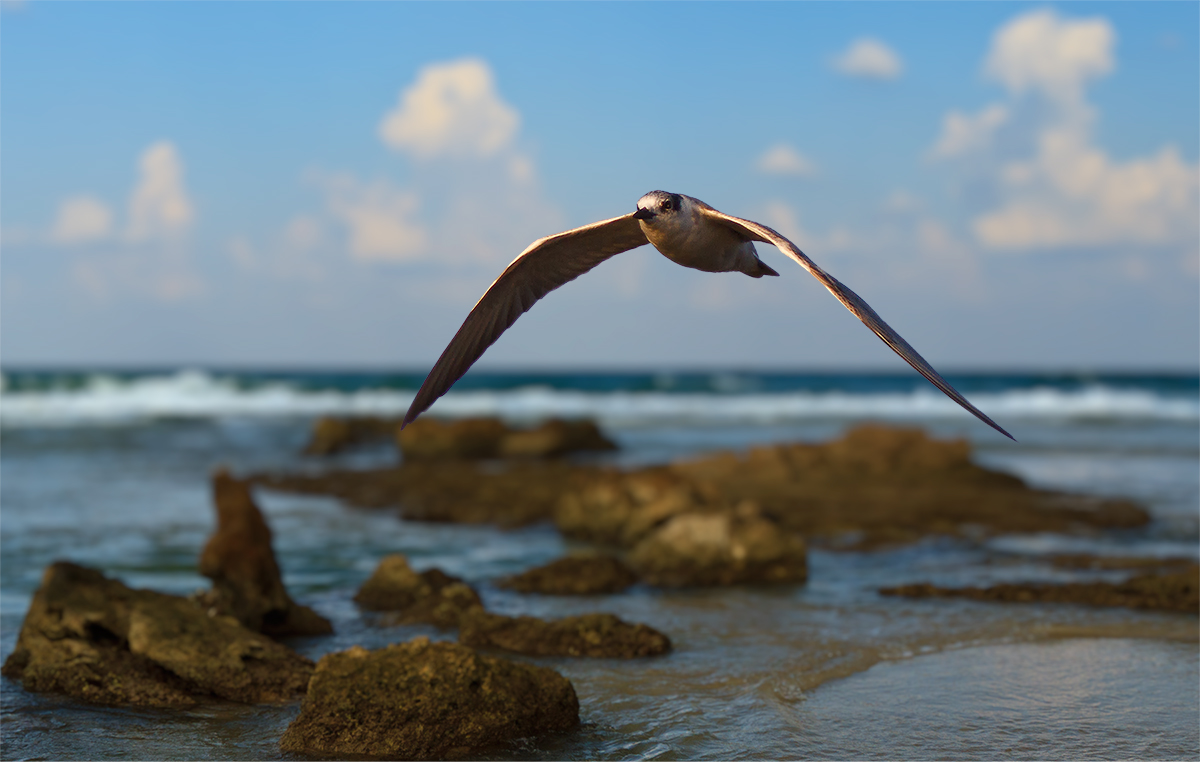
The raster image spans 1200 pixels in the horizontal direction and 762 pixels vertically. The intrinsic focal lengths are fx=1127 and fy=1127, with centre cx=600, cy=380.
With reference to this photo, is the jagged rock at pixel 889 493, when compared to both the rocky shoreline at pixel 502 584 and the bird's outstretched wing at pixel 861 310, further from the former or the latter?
the bird's outstretched wing at pixel 861 310

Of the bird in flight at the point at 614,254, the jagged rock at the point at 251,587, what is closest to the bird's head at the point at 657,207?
the bird in flight at the point at 614,254

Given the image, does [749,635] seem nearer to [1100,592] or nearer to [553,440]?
[1100,592]

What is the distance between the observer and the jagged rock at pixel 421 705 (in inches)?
190

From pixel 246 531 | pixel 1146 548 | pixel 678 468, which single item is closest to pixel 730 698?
pixel 246 531

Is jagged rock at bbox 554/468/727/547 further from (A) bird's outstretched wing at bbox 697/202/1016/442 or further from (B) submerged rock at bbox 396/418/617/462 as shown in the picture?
(B) submerged rock at bbox 396/418/617/462

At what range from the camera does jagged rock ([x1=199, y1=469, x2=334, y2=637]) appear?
23.4 feet

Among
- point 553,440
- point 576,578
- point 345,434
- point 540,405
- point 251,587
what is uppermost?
point 540,405

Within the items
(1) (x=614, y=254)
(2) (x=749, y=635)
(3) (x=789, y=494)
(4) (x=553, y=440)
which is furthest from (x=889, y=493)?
(1) (x=614, y=254)

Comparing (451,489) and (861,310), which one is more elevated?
(861,310)

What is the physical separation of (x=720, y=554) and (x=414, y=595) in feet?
8.61

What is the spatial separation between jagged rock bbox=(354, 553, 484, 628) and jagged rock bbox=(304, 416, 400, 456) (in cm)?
1498

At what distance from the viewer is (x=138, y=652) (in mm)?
5953

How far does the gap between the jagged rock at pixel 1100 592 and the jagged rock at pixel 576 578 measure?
81.2 inches

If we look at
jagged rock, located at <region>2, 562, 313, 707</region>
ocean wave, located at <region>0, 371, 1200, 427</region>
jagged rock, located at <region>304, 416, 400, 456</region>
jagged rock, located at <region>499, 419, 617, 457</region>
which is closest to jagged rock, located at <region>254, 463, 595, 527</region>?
jagged rock, located at <region>499, 419, 617, 457</region>
